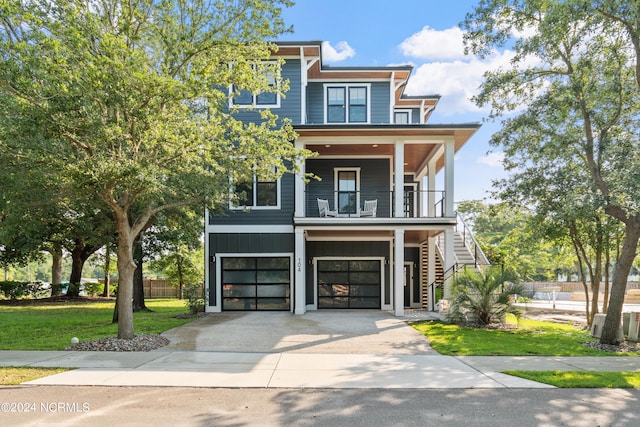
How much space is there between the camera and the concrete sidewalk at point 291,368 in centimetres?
655

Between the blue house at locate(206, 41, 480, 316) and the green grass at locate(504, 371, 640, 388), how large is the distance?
771 centimetres

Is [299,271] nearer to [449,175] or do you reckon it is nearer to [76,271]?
[449,175]

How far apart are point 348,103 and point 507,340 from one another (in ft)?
38.3

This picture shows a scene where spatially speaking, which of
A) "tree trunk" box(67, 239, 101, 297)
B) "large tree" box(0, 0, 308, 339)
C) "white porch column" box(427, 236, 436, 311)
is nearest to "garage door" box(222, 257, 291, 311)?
"white porch column" box(427, 236, 436, 311)

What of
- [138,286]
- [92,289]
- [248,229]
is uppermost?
[248,229]

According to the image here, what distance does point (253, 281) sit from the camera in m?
17.0

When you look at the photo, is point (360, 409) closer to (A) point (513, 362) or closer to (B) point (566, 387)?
(B) point (566, 387)

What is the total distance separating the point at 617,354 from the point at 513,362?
2.99 meters

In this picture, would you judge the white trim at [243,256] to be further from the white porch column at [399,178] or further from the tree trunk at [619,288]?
the tree trunk at [619,288]

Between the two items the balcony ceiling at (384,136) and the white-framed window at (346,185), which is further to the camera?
the white-framed window at (346,185)

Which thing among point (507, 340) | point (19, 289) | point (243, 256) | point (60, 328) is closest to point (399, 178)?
point (507, 340)

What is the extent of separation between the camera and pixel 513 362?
8.09 metres

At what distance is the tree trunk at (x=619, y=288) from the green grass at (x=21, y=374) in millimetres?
11786

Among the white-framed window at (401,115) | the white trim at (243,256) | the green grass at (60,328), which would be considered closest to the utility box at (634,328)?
the white trim at (243,256)
